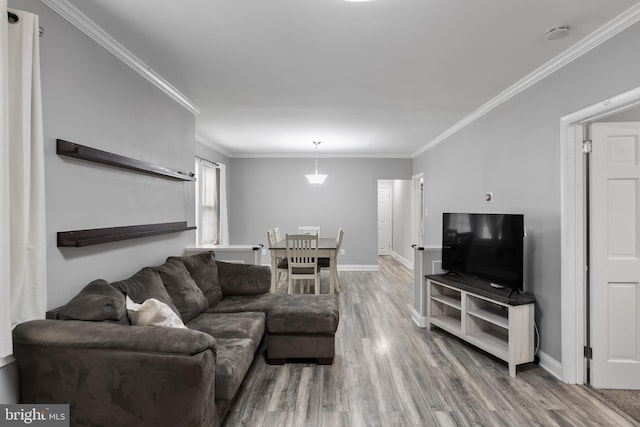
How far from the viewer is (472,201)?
4426 millimetres

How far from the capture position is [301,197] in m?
7.43

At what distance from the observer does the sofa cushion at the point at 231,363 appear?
192cm

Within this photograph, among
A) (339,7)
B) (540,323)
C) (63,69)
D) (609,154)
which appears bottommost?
(540,323)

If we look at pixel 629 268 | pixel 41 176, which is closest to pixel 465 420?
pixel 629 268

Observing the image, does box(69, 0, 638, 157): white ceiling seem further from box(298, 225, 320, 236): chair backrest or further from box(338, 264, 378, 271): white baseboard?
box(338, 264, 378, 271): white baseboard

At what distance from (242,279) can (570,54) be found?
3.45 metres

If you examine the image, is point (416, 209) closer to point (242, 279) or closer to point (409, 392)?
point (242, 279)

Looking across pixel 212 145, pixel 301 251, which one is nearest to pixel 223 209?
pixel 212 145

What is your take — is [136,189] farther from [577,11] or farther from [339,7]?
[577,11]

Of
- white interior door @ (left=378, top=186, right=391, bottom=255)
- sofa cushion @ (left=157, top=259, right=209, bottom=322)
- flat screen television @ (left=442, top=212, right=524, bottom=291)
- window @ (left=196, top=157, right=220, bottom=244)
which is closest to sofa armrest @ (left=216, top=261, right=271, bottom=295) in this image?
sofa cushion @ (left=157, top=259, right=209, bottom=322)

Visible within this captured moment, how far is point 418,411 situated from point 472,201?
2.95m

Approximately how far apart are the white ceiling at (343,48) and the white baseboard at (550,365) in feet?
8.11

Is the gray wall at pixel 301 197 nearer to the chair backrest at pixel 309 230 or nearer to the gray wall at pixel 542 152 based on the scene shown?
the chair backrest at pixel 309 230

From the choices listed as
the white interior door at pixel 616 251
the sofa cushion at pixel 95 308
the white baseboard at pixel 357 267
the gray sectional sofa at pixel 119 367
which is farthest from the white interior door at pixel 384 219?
the sofa cushion at pixel 95 308
